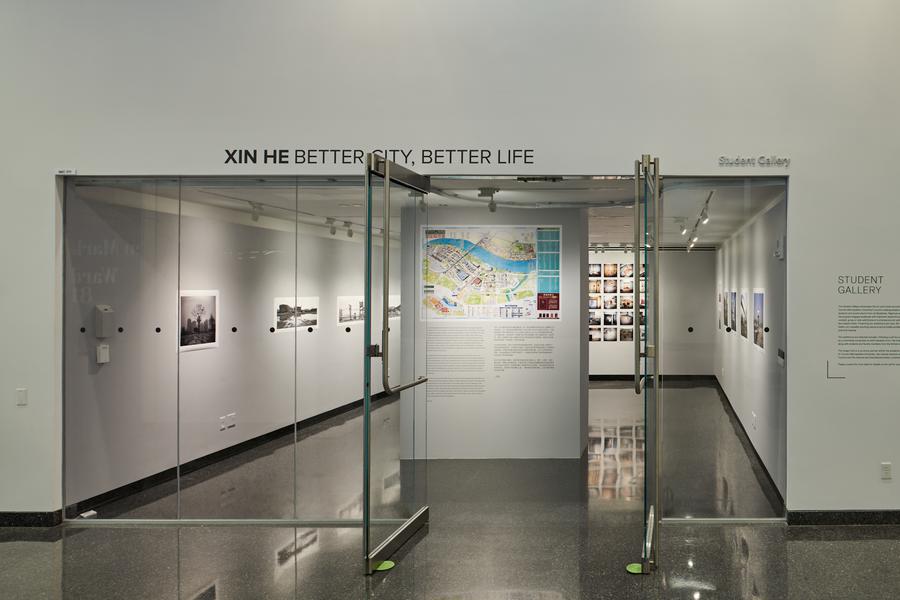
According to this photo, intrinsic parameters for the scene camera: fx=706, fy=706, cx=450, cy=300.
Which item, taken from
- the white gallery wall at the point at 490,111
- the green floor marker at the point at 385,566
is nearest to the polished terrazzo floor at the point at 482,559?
the green floor marker at the point at 385,566

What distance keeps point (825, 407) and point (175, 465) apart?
5.06m

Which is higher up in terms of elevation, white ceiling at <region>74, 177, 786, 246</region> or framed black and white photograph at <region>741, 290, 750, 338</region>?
white ceiling at <region>74, 177, 786, 246</region>

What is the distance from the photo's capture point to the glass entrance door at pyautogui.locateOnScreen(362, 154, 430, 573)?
443 cm

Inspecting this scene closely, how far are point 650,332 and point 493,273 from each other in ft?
8.69

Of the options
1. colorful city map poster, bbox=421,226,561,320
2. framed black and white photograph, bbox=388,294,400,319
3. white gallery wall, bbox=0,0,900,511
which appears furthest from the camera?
colorful city map poster, bbox=421,226,561,320

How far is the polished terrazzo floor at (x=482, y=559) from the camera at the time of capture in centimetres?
421

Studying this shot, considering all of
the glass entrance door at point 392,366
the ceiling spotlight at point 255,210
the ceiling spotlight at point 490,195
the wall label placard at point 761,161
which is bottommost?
the glass entrance door at point 392,366

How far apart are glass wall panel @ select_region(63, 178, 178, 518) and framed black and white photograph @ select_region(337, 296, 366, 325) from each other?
1.31 meters

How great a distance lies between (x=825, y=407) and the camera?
536 centimetres

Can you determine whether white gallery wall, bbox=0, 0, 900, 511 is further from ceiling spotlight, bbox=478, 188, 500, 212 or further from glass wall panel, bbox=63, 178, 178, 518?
ceiling spotlight, bbox=478, 188, 500, 212

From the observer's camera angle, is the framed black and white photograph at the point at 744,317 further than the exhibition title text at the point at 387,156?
Yes

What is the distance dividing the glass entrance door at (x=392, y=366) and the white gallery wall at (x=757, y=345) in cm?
244

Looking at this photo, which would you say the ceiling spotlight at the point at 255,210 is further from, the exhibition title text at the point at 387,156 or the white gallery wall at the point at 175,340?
the exhibition title text at the point at 387,156

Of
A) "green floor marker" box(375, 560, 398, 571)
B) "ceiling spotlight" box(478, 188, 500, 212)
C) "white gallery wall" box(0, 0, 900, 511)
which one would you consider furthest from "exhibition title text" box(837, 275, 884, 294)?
"green floor marker" box(375, 560, 398, 571)
